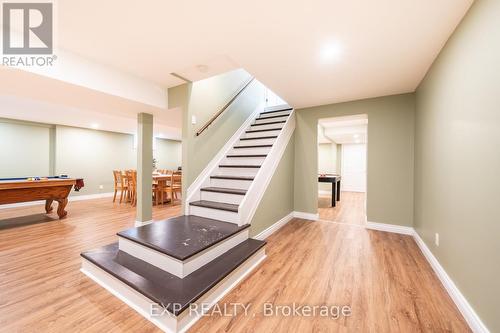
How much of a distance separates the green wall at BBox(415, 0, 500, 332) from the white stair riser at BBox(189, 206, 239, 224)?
215 centimetres

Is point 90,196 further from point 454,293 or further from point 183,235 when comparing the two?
point 454,293

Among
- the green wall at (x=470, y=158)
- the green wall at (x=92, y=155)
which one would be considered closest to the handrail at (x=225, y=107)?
the green wall at (x=470, y=158)

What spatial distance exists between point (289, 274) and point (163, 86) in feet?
10.8

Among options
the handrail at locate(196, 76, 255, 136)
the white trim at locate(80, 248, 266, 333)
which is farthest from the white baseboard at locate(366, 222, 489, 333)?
the handrail at locate(196, 76, 255, 136)

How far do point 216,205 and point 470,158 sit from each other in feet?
8.73

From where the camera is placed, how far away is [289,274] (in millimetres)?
2135

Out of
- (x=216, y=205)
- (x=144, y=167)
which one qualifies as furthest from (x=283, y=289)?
(x=144, y=167)

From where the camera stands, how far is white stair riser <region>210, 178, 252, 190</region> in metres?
3.23

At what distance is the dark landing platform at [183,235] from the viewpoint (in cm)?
189

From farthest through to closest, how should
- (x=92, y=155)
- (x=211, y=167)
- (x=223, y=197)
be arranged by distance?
(x=92, y=155)
(x=211, y=167)
(x=223, y=197)

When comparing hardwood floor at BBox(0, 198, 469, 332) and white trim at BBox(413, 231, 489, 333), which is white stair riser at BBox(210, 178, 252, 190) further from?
white trim at BBox(413, 231, 489, 333)

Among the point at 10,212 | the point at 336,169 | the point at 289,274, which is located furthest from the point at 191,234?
the point at 336,169

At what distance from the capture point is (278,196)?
11.9 ft

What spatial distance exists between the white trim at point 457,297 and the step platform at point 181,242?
6.62 feet
